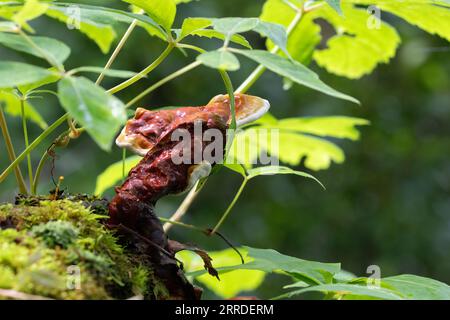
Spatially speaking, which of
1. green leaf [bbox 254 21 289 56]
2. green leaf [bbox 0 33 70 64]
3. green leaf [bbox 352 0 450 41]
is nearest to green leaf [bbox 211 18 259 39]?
green leaf [bbox 254 21 289 56]

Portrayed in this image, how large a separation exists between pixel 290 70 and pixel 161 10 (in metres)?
0.18

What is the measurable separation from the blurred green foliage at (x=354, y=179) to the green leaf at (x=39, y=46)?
2634 mm

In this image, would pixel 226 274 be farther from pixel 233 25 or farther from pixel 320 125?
pixel 233 25

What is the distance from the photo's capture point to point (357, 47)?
1562 millimetres

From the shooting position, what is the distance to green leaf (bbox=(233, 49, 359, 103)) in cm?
59

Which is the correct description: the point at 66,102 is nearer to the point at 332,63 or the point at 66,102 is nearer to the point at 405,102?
the point at 332,63

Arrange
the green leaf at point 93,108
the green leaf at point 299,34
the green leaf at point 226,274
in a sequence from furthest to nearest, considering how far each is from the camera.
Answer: the green leaf at point 226,274, the green leaf at point 299,34, the green leaf at point 93,108

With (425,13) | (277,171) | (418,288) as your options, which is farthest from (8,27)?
(425,13)

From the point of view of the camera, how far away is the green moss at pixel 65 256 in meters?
0.54

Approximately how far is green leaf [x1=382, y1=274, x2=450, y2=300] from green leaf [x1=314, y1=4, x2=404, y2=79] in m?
0.74

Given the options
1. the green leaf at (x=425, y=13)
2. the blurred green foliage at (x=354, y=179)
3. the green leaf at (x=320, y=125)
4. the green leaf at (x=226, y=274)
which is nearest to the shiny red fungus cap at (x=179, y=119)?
the green leaf at (x=425, y=13)

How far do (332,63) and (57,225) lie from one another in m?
1.11

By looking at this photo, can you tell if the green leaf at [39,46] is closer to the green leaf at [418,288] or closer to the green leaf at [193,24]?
the green leaf at [193,24]

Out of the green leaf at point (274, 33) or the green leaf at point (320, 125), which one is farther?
the green leaf at point (320, 125)
